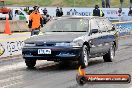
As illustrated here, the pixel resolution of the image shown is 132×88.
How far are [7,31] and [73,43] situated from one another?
18.0m

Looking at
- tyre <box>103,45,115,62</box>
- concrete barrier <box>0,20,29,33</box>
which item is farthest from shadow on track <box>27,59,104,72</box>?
concrete barrier <box>0,20,29,33</box>

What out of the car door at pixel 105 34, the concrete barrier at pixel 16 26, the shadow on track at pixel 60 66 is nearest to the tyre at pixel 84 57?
the shadow on track at pixel 60 66

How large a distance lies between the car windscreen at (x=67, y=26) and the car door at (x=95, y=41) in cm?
27

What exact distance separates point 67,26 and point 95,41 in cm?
96

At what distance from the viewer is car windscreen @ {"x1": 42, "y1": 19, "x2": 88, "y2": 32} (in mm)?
14125

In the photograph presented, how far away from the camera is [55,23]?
14.4 meters

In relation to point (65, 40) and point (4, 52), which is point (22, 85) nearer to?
point (65, 40)

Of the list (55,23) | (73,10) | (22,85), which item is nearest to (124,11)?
(73,10)

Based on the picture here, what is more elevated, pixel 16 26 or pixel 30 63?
pixel 30 63

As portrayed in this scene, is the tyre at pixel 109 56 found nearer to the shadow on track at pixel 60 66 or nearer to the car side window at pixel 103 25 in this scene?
the shadow on track at pixel 60 66

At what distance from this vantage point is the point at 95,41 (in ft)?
47.3

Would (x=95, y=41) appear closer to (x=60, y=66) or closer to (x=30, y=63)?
(x=60, y=66)

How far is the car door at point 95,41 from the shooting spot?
14141 mm

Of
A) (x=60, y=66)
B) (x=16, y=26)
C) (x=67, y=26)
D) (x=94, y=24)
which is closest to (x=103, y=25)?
(x=94, y=24)
